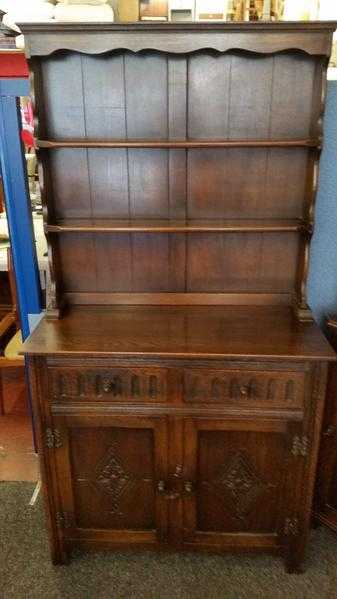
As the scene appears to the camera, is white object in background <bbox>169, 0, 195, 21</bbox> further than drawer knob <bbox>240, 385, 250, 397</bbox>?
Yes

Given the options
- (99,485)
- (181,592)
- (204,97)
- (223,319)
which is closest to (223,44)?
(204,97)

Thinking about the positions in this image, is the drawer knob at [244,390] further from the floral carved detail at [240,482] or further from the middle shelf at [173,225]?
the middle shelf at [173,225]

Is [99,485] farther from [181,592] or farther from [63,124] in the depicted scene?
[63,124]

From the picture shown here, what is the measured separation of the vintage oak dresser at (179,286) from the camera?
4.91 ft

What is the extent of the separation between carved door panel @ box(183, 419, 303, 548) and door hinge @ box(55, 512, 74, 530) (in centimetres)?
43

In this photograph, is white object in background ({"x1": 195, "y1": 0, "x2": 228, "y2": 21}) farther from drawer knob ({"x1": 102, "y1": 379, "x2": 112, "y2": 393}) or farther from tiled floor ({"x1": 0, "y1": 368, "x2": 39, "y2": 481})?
tiled floor ({"x1": 0, "y1": 368, "x2": 39, "y2": 481})

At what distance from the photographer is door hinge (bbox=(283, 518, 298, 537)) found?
5.48ft

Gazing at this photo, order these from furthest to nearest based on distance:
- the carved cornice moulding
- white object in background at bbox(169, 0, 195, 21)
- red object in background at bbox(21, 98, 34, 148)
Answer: white object in background at bbox(169, 0, 195, 21) < red object in background at bbox(21, 98, 34, 148) < the carved cornice moulding

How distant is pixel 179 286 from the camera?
1.86 meters

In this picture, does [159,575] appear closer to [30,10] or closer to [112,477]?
[112,477]

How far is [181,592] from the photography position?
170 centimetres

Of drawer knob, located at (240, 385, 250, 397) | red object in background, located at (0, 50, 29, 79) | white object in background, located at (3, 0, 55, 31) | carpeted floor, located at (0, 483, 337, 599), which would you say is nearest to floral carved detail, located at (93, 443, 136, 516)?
carpeted floor, located at (0, 483, 337, 599)

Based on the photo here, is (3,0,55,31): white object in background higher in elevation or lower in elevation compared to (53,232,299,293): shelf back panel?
higher

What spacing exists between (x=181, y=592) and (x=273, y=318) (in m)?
1.07
